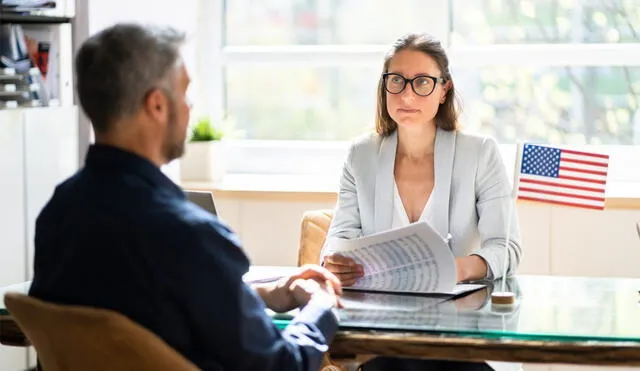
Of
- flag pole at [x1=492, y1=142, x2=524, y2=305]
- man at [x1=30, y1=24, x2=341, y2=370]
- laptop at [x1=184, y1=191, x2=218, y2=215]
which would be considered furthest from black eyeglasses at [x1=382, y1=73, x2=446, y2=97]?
man at [x1=30, y1=24, x2=341, y2=370]

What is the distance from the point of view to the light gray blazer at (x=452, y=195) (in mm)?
3074

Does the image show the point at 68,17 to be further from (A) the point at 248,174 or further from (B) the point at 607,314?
(B) the point at 607,314

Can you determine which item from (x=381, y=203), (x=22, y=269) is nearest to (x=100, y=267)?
(x=381, y=203)

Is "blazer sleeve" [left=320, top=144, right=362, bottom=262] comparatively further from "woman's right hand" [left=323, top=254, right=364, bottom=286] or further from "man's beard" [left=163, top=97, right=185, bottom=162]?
"man's beard" [left=163, top=97, right=185, bottom=162]

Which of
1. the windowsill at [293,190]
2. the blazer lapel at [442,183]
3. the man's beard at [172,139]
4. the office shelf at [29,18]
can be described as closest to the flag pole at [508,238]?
the blazer lapel at [442,183]

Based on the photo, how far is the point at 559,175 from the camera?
9.04 feet

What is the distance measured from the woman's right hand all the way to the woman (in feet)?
0.88

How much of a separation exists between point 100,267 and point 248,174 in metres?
3.14

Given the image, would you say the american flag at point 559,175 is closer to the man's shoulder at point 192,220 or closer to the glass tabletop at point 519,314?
the glass tabletop at point 519,314

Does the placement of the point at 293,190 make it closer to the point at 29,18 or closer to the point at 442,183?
the point at 29,18

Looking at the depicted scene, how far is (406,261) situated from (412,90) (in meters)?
0.64

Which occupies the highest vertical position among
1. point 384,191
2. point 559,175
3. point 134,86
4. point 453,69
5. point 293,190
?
point 134,86

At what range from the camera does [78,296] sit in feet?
6.37

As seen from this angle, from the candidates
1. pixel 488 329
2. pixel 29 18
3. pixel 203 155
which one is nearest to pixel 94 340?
pixel 488 329
